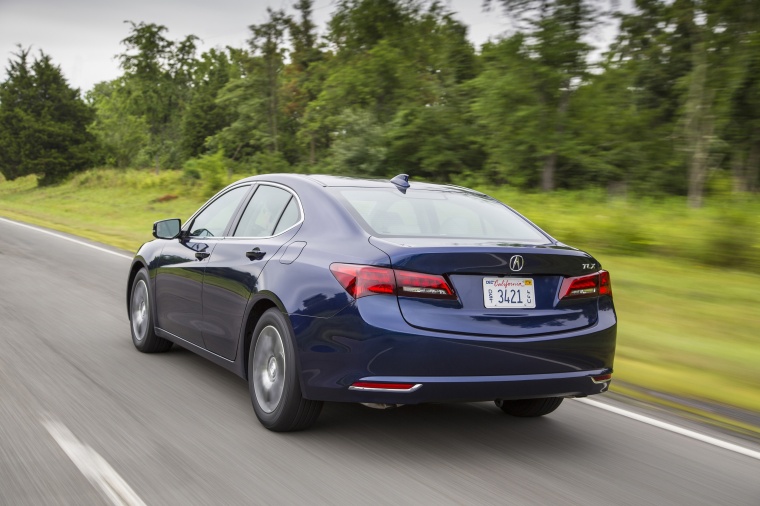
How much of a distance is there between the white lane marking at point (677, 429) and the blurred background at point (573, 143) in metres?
0.42

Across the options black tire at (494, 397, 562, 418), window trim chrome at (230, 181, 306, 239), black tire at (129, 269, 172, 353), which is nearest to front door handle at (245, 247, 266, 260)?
window trim chrome at (230, 181, 306, 239)

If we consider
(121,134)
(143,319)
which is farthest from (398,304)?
(121,134)

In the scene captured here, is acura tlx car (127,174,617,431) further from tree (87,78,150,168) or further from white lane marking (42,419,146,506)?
tree (87,78,150,168)

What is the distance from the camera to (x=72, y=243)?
1900cm

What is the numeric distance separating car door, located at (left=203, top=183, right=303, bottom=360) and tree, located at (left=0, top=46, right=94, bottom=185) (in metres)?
53.0

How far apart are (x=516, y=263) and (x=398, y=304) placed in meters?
0.67

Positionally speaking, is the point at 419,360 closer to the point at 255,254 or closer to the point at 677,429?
the point at 255,254

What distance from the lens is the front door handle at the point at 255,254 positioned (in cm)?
526

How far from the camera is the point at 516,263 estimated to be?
14.7 ft

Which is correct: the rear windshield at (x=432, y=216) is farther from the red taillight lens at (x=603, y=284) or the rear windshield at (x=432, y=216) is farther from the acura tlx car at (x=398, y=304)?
the red taillight lens at (x=603, y=284)

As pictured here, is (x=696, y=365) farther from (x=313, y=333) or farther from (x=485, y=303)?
(x=313, y=333)

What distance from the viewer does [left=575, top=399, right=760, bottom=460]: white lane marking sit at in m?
4.84

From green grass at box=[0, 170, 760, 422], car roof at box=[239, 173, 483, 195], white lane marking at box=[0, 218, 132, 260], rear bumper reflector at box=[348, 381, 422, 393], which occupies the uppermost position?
car roof at box=[239, 173, 483, 195]

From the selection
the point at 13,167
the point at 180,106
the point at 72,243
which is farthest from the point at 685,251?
the point at 180,106
